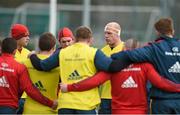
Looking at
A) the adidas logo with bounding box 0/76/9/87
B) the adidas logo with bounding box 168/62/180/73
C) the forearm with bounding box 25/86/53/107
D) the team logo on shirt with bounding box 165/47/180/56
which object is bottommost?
the forearm with bounding box 25/86/53/107

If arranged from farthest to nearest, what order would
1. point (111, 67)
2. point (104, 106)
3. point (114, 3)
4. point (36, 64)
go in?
point (114, 3) < point (104, 106) < point (36, 64) < point (111, 67)

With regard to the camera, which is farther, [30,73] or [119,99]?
[30,73]

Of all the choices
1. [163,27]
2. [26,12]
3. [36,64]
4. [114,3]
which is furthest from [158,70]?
[114,3]

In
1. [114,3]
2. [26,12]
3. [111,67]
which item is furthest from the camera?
[114,3]

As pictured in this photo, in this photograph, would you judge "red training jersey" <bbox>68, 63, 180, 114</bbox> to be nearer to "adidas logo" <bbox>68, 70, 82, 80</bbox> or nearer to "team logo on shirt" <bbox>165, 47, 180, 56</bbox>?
"adidas logo" <bbox>68, 70, 82, 80</bbox>

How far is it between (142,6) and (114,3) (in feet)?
3.96

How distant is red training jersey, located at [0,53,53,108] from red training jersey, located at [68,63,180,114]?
2.66 ft

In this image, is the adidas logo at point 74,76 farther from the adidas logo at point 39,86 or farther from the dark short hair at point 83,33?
the adidas logo at point 39,86

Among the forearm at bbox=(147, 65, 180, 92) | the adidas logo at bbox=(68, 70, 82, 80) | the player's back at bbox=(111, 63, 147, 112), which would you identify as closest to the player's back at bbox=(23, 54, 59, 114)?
the adidas logo at bbox=(68, 70, 82, 80)

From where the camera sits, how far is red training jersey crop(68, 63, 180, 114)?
30.5 feet

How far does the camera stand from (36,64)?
993 cm

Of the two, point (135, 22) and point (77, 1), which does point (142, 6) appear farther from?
point (77, 1)

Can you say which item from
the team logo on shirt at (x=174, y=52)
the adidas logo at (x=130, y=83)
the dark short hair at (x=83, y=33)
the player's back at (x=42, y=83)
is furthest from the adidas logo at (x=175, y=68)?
the player's back at (x=42, y=83)

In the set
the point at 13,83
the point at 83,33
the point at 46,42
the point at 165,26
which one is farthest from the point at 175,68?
the point at 13,83
